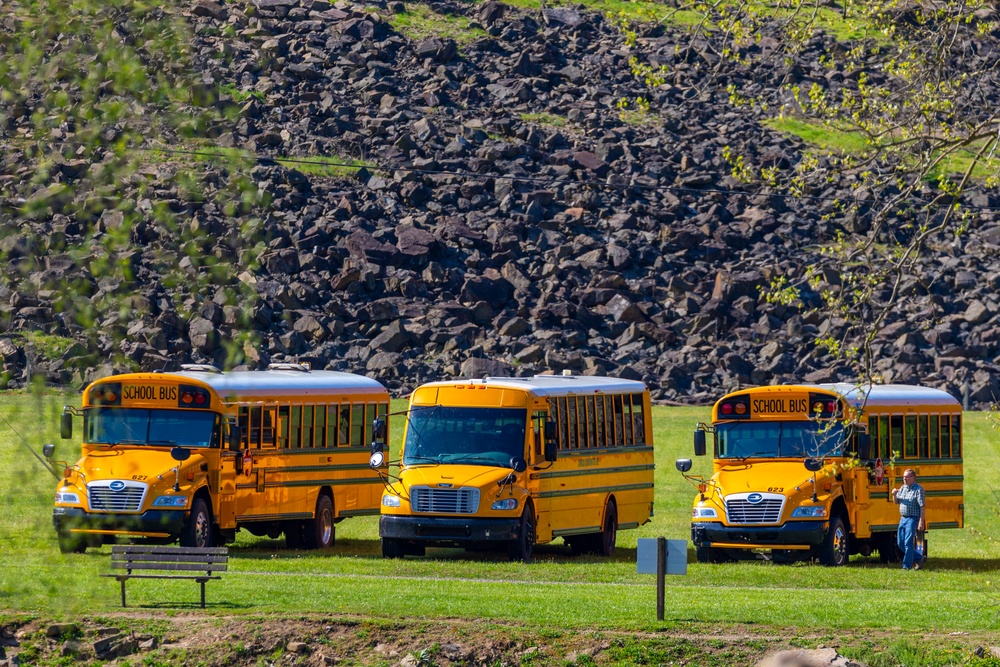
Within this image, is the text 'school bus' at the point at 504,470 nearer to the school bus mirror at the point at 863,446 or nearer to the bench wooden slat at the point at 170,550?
the school bus mirror at the point at 863,446

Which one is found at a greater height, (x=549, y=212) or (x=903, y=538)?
(x=549, y=212)

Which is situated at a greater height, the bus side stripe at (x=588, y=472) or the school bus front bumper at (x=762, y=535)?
the bus side stripe at (x=588, y=472)

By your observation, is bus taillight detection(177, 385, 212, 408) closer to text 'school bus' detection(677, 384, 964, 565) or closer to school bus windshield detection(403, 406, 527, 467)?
school bus windshield detection(403, 406, 527, 467)

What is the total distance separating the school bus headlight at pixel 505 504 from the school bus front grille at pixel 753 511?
3.65 meters

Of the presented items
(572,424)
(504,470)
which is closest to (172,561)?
(504,470)

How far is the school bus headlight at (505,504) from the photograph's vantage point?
24.8 metres

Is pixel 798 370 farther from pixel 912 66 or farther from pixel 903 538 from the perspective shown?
pixel 912 66

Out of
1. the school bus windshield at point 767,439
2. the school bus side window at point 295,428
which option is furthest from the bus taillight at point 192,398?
the school bus windshield at point 767,439

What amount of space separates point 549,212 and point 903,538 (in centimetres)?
6120

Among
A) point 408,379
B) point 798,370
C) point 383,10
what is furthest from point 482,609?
point 383,10

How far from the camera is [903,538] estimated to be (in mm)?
26375

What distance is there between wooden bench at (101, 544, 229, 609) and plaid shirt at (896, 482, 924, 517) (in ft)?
38.3

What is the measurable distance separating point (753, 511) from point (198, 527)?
28.2ft

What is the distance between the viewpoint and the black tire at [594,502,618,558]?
1092 inches
